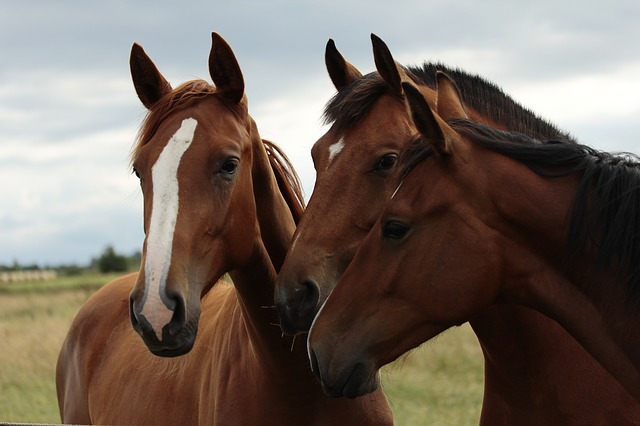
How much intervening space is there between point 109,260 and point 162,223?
37076 mm

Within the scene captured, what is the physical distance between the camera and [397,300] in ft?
9.87

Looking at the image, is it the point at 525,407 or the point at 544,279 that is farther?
the point at 525,407

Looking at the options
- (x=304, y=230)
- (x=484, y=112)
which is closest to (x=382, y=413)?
(x=304, y=230)

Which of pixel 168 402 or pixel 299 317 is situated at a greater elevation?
pixel 299 317

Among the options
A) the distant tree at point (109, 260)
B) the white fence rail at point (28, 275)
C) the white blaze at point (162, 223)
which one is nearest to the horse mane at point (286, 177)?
the white blaze at point (162, 223)

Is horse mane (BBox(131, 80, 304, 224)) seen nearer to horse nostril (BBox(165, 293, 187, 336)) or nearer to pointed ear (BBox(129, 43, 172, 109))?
pointed ear (BBox(129, 43, 172, 109))

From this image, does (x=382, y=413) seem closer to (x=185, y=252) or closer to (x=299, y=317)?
(x=299, y=317)

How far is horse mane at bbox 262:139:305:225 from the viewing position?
430 centimetres

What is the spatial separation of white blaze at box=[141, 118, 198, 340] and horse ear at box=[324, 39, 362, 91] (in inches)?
38.3

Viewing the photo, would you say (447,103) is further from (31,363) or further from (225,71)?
(31,363)

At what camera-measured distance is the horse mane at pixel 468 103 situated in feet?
12.8

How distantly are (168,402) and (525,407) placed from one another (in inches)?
79.0

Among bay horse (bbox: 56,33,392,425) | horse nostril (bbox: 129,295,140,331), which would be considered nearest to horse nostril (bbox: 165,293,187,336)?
bay horse (bbox: 56,33,392,425)

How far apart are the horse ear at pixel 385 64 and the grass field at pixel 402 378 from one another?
5.20 metres
